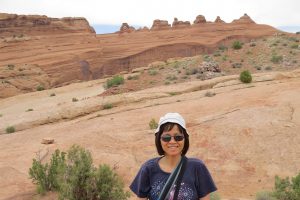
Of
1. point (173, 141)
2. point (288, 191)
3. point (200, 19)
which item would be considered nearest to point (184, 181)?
point (173, 141)

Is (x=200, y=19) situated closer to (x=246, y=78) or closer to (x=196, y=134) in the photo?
(x=246, y=78)

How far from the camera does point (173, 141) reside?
2.72m

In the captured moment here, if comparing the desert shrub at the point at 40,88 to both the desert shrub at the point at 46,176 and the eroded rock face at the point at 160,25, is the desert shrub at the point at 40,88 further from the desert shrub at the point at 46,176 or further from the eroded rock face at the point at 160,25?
the eroded rock face at the point at 160,25

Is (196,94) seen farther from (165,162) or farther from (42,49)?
(42,49)

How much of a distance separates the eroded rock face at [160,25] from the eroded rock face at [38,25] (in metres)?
14.9

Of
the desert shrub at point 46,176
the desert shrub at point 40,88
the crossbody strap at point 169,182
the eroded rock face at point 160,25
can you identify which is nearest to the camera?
the crossbody strap at point 169,182

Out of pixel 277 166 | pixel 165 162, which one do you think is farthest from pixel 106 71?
pixel 165 162

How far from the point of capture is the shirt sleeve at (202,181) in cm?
270

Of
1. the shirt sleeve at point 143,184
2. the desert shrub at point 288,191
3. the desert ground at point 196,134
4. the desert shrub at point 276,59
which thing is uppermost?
the shirt sleeve at point 143,184

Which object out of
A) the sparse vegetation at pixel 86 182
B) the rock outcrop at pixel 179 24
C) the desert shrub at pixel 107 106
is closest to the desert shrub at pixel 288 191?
the sparse vegetation at pixel 86 182

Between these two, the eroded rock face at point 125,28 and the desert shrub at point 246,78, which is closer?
the desert shrub at point 246,78

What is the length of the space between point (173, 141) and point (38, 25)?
4649cm

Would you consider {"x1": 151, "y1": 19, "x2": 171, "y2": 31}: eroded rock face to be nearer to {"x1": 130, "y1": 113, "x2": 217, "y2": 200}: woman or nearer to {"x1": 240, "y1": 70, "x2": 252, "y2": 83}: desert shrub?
{"x1": 240, "y1": 70, "x2": 252, "y2": 83}: desert shrub

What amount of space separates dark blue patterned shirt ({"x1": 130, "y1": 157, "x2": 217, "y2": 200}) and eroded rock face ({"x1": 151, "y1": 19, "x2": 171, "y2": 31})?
202ft
